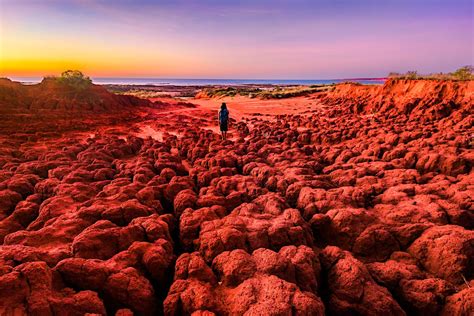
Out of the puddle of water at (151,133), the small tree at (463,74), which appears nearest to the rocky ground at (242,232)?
the puddle of water at (151,133)

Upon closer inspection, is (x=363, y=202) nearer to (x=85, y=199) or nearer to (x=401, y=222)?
(x=401, y=222)

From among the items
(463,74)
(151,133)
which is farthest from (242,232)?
(463,74)

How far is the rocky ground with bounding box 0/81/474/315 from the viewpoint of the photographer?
3443mm

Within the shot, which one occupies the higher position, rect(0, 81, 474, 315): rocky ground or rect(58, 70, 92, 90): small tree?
rect(58, 70, 92, 90): small tree

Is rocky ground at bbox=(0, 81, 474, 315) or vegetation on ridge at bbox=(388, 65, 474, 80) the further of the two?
vegetation on ridge at bbox=(388, 65, 474, 80)

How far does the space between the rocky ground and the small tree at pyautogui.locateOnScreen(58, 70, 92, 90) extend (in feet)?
49.8

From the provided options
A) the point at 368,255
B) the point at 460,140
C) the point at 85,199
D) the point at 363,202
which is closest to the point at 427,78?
the point at 460,140

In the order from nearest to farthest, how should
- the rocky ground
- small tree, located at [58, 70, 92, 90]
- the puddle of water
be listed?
1. the rocky ground
2. the puddle of water
3. small tree, located at [58, 70, 92, 90]

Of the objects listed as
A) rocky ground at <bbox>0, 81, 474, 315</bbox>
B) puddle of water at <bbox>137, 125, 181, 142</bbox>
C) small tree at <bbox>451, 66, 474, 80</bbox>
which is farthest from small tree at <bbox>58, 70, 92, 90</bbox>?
small tree at <bbox>451, 66, 474, 80</bbox>

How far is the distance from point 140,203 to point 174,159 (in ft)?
10.4

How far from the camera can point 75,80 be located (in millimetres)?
23422

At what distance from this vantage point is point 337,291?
374 cm

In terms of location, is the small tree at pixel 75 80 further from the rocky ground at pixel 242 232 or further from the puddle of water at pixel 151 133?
the rocky ground at pixel 242 232

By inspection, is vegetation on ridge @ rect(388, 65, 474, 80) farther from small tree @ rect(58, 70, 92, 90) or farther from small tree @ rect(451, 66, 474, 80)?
small tree @ rect(58, 70, 92, 90)
